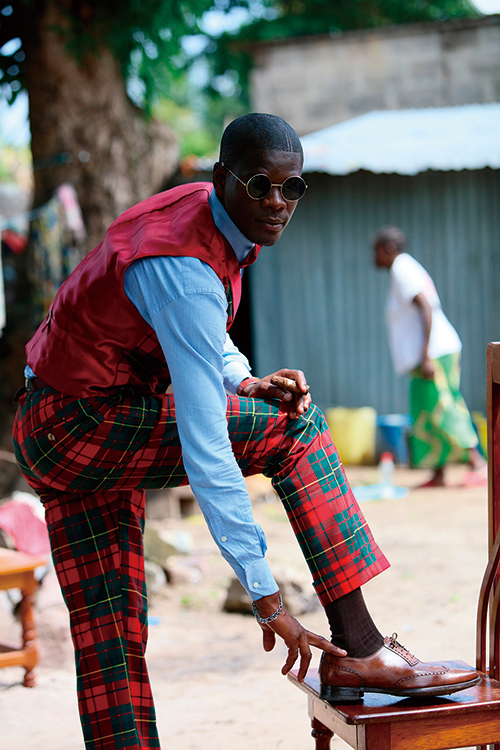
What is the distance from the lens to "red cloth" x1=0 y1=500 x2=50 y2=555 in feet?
13.6

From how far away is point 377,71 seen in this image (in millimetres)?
10945

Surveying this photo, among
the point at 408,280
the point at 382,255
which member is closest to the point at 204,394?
the point at 408,280

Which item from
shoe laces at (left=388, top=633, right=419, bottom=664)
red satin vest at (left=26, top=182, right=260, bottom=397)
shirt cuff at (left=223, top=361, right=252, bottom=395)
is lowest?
shoe laces at (left=388, top=633, right=419, bottom=664)

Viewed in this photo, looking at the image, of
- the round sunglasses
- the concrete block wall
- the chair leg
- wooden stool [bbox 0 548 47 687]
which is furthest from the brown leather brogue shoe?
the concrete block wall

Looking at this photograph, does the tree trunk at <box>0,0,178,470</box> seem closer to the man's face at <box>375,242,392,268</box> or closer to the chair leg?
the man's face at <box>375,242,392,268</box>

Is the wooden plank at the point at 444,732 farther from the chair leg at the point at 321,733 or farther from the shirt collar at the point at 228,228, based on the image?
the shirt collar at the point at 228,228

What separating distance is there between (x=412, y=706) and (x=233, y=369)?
1039 millimetres

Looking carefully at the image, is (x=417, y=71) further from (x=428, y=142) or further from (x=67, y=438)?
(x=67, y=438)

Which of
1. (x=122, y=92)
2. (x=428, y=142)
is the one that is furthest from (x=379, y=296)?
(x=122, y=92)

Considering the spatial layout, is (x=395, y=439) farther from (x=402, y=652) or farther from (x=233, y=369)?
(x=402, y=652)

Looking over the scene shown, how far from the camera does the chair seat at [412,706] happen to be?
194 cm

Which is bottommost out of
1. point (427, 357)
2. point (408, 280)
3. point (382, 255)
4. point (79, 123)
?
point (427, 357)

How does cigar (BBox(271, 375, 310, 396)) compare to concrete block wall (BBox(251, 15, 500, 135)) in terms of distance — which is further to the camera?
concrete block wall (BBox(251, 15, 500, 135))

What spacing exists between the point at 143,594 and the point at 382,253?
5.19 m
